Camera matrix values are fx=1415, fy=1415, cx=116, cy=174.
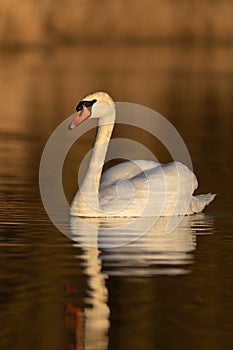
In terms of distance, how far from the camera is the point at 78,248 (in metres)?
9.70

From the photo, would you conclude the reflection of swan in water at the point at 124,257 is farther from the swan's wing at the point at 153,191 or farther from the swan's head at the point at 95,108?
the swan's head at the point at 95,108

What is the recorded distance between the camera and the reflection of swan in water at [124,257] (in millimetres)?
7395

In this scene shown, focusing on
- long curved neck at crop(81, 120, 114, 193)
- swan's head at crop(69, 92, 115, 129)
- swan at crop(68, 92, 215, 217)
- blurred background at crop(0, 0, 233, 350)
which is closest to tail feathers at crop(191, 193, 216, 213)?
swan at crop(68, 92, 215, 217)

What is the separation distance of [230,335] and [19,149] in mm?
9202

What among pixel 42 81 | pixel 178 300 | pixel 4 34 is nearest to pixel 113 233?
pixel 178 300

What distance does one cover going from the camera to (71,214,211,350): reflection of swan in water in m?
7.39

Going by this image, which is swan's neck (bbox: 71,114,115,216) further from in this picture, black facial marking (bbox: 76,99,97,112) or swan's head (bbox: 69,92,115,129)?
black facial marking (bbox: 76,99,97,112)

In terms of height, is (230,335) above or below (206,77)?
above

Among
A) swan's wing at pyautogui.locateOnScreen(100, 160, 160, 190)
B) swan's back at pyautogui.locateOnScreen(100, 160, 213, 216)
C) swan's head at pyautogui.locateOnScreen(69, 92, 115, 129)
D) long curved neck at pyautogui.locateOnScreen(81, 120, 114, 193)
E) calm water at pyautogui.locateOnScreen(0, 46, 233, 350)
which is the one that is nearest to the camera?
calm water at pyautogui.locateOnScreen(0, 46, 233, 350)

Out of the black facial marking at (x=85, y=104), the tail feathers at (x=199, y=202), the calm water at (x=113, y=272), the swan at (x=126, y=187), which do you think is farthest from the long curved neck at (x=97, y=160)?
the tail feathers at (x=199, y=202)

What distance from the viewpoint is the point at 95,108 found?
37.5 feet

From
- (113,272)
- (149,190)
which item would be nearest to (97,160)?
(149,190)

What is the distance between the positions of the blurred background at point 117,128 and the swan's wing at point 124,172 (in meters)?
0.58

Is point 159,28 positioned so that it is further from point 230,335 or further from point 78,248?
point 230,335
